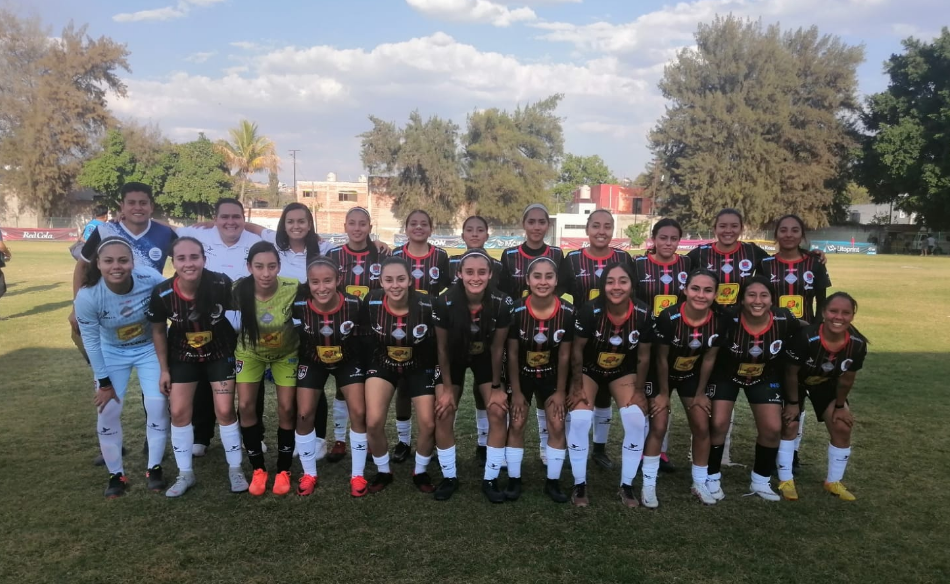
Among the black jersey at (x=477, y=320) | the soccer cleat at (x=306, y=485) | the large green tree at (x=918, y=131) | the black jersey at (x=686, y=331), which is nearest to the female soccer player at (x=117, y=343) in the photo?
the soccer cleat at (x=306, y=485)

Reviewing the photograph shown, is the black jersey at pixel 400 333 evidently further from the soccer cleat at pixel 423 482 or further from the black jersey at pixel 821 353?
the black jersey at pixel 821 353

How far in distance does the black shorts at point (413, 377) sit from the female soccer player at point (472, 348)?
6cm

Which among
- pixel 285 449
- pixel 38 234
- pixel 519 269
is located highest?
pixel 519 269

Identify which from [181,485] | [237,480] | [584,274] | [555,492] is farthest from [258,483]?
[584,274]

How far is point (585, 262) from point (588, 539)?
2212 millimetres

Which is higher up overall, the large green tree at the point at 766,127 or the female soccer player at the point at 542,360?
the large green tree at the point at 766,127

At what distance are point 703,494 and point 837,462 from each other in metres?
1.02

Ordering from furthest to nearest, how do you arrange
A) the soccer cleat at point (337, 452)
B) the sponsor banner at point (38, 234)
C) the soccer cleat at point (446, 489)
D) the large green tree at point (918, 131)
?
the sponsor banner at point (38, 234) < the large green tree at point (918, 131) < the soccer cleat at point (337, 452) < the soccer cleat at point (446, 489)

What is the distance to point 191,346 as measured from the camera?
4219mm

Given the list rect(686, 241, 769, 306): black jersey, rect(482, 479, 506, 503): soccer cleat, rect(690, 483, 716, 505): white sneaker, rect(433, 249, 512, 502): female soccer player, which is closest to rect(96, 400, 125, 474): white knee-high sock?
rect(433, 249, 512, 502): female soccer player

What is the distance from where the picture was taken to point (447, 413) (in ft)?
13.8

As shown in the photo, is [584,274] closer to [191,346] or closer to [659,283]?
[659,283]

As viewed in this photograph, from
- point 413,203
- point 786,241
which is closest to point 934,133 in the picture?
point 413,203

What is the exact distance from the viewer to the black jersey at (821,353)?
4164 millimetres
